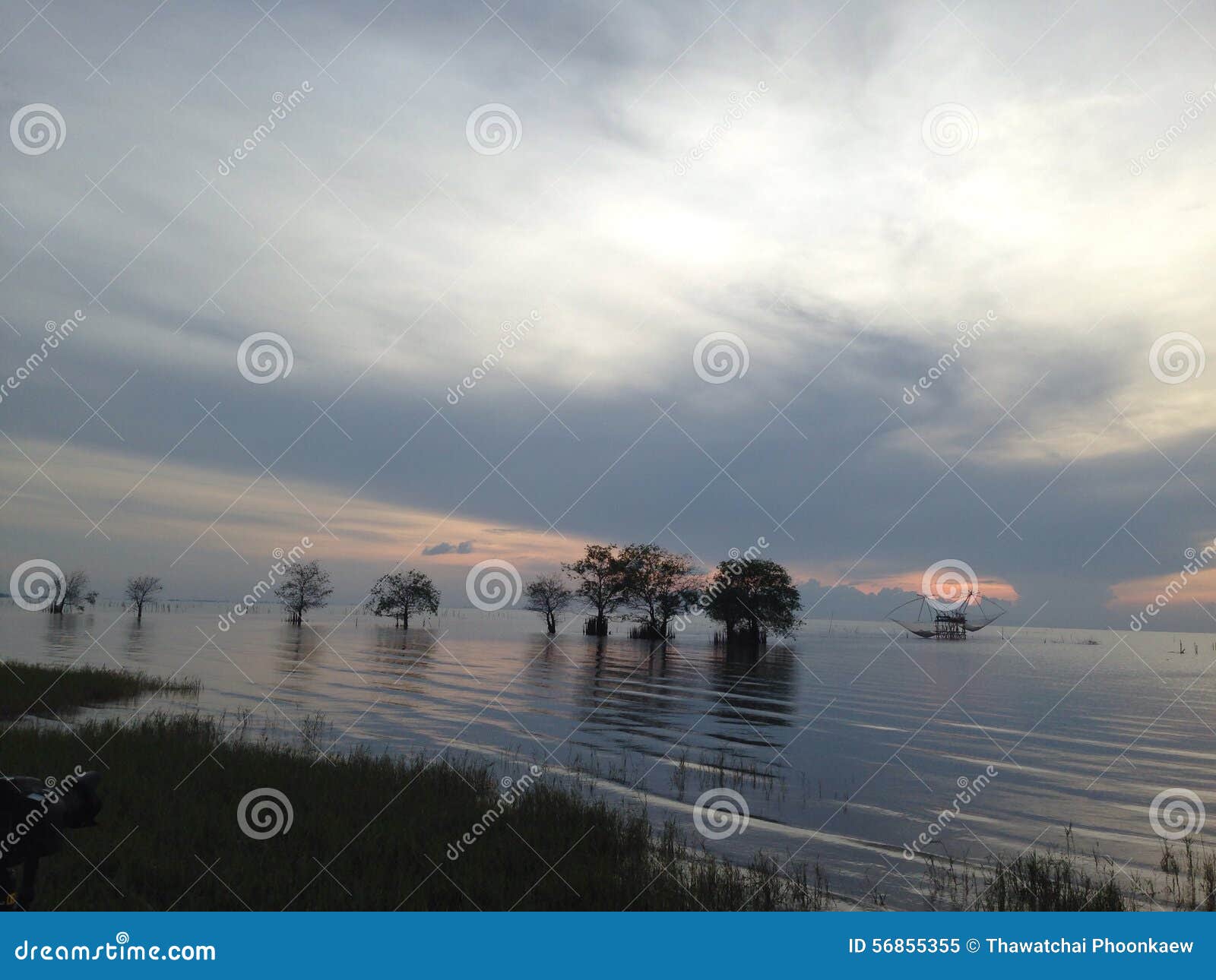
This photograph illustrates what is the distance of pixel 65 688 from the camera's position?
101 feet

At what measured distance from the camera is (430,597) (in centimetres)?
15775

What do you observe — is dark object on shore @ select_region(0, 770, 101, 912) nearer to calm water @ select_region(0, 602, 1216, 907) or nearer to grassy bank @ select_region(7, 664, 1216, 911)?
grassy bank @ select_region(7, 664, 1216, 911)

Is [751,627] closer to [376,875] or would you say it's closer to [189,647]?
[189,647]

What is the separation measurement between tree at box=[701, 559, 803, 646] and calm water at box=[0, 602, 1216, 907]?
3664cm

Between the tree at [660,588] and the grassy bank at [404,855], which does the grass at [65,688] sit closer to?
the grassy bank at [404,855]

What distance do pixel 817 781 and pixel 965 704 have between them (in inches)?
1114

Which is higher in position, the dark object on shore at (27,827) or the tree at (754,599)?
the tree at (754,599)

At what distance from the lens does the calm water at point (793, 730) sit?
17734 mm

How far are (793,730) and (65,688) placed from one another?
97.9ft

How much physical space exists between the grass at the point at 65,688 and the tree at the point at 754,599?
81467 millimetres

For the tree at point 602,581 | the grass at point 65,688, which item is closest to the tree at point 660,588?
the tree at point 602,581

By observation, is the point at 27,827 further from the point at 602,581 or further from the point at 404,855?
the point at 602,581

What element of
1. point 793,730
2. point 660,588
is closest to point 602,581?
point 660,588

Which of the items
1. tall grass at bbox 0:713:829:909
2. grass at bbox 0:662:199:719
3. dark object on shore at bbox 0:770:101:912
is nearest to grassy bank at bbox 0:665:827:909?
tall grass at bbox 0:713:829:909
